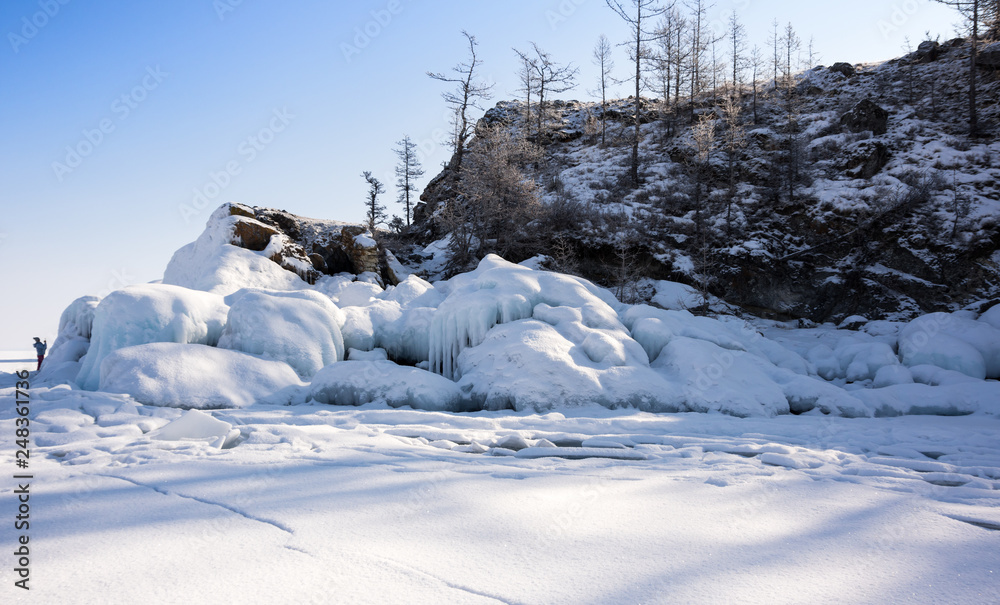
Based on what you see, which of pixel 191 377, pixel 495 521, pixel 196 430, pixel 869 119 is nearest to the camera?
pixel 495 521

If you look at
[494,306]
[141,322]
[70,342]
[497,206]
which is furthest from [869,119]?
[70,342]

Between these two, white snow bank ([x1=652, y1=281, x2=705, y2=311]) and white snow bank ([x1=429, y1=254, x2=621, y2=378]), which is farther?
white snow bank ([x1=652, y1=281, x2=705, y2=311])

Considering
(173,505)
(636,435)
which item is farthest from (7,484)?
(636,435)

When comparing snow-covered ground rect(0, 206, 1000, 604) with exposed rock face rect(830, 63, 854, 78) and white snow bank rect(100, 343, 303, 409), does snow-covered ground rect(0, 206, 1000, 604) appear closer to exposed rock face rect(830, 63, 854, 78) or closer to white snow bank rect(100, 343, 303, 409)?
white snow bank rect(100, 343, 303, 409)

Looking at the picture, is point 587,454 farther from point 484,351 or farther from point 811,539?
point 484,351

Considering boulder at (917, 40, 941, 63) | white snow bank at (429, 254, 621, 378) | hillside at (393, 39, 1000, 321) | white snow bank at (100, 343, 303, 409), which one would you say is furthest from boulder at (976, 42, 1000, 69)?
white snow bank at (100, 343, 303, 409)

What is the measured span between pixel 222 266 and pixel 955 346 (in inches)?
618

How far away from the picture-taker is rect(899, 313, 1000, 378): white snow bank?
28.4ft

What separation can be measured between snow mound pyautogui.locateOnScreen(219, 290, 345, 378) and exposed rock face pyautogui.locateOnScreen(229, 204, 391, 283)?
4696mm

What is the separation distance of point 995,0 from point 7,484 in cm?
2855

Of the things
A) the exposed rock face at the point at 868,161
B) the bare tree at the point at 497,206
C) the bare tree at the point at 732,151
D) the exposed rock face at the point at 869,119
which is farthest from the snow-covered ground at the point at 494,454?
the exposed rock face at the point at 869,119

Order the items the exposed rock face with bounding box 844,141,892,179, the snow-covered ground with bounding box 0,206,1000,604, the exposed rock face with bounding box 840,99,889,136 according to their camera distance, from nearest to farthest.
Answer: the snow-covered ground with bounding box 0,206,1000,604
the exposed rock face with bounding box 844,141,892,179
the exposed rock face with bounding box 840,99,889,136

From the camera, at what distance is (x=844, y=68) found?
2723 cm

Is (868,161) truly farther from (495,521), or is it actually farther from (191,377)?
(191,377)
